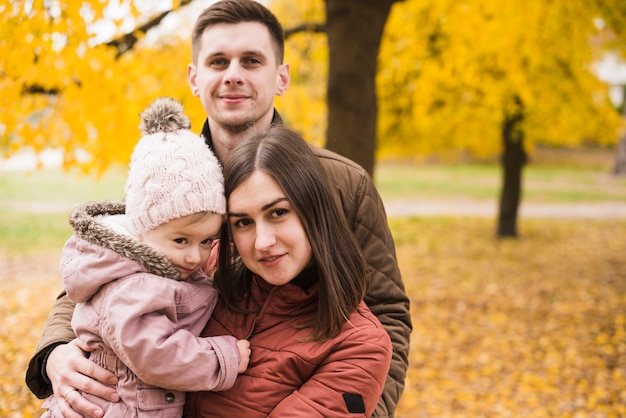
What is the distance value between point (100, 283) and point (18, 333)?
6.56 metres

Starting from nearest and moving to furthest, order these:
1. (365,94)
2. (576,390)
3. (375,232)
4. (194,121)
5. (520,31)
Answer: (375,232), (365,94), (194,121), (576,390), (520,31)

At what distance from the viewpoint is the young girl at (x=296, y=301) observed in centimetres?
188

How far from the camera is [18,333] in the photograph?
752cm

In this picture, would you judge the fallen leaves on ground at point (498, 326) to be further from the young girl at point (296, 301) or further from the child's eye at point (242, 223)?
the child's eye at point (242, 223)

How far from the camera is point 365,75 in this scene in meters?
5.00

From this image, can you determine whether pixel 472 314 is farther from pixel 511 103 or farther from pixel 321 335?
pixel 321 335

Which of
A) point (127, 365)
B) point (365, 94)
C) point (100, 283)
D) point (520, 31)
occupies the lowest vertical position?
point (127, 365)

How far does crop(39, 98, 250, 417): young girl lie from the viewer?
1.87 metres

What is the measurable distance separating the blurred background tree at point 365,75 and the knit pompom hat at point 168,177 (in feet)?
8.11

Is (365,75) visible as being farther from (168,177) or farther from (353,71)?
(168,177)

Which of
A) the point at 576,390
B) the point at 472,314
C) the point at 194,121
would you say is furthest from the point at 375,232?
the point at 472,314

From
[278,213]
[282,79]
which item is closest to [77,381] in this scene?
[278,213]

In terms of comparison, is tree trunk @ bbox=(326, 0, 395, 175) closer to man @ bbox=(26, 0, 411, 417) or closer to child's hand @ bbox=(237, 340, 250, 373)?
man @ bbox=(26, 0, 411, 417)

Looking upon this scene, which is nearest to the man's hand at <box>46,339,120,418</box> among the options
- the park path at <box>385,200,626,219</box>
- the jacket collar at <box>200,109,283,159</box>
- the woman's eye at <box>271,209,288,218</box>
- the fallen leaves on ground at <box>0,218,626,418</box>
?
the woman's eye at <box>271,209,288,218</box>
